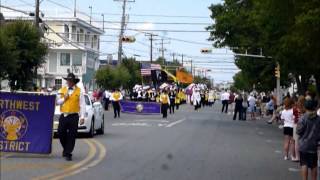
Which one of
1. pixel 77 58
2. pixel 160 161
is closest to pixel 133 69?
pixel 77 58

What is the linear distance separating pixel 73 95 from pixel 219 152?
5.25 meters

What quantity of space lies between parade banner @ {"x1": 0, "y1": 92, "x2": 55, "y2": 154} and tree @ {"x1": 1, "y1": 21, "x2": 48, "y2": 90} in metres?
24.0

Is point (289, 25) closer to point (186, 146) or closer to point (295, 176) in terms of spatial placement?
point (186, 146)

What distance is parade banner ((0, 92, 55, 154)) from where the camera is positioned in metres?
15.7

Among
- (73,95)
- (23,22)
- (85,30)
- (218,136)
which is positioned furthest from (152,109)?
(85,30)

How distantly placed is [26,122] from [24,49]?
25518mm

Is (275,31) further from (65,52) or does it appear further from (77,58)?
(77,58)

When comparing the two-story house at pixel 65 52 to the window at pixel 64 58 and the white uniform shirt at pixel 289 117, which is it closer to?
the window at pixel 64 58

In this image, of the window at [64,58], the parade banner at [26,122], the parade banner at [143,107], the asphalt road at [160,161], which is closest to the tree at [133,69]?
the window at [64,58]

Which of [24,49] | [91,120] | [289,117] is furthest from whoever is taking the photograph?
[24,49]

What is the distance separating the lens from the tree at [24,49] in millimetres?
40344

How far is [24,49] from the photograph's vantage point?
40656mm

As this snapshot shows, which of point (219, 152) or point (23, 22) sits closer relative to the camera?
point (219, 152)

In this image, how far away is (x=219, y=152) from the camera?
19.1 meters
